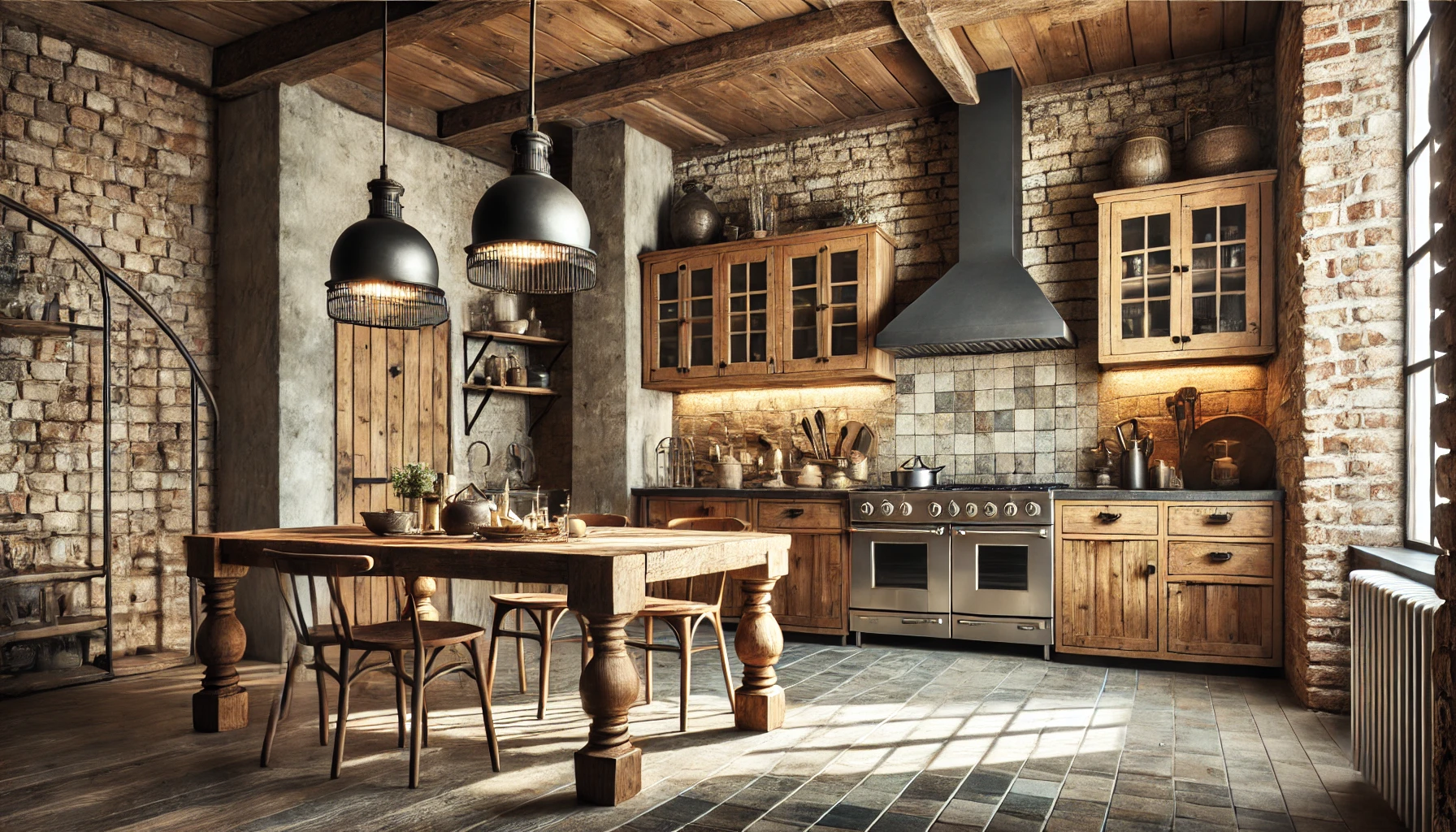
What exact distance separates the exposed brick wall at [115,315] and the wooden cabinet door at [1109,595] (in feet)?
15.7

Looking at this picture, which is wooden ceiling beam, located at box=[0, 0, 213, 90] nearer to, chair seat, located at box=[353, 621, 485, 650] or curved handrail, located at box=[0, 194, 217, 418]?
curved handrail, located at box=[0, 194, 217, 418]

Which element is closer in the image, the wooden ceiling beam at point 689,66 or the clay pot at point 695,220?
the wooden ceiling beam at point 689,66

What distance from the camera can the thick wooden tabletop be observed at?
2945 mm

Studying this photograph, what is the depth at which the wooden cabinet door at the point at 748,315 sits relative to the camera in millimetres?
6227

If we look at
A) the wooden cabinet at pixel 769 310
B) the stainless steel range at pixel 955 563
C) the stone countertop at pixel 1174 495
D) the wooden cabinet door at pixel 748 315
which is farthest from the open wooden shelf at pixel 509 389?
the stone countertop at pixel 1174 495

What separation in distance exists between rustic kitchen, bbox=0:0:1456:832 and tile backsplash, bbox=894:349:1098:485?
2cm

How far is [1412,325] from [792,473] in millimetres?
3631

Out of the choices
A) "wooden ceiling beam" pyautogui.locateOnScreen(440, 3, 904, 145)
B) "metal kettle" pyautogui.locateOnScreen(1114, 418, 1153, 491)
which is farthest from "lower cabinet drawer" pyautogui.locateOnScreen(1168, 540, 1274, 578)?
"wooden ceiling beam" pyautogui.locateOnScreen(440, 3, 904, 145)

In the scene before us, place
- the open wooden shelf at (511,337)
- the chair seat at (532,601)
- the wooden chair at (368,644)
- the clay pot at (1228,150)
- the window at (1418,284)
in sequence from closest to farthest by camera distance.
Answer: the wooden chair at (368,644), the window at (1418,284), the chair seat at (532,601), the clay pot at (1228,150), the open wooden shelf at (511,337)

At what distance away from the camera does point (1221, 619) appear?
4754mm

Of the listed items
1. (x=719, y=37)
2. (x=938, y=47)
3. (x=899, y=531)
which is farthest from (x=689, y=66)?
(x=899, y=531)

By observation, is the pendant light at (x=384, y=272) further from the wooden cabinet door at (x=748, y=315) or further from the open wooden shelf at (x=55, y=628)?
the wooden cabinet door at (x=748, y=315)

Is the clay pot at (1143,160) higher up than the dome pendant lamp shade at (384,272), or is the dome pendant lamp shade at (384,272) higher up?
the clay pot at (1143,160)

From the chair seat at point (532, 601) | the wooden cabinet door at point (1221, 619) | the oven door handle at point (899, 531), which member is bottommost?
the wooden cabinet door at point (1221, 619)
